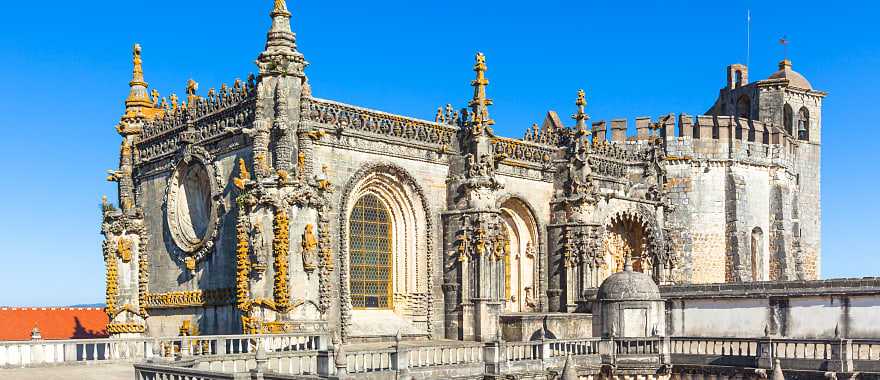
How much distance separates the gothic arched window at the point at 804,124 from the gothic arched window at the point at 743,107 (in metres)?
2.66

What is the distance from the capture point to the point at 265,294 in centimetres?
2712

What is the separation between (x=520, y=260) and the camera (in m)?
37.0

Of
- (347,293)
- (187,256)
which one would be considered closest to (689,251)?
(347,293)

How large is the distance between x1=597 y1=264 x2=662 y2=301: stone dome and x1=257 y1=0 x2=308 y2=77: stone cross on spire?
11.5m

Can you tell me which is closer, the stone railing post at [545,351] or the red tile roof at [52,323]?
the stone railing post at [545,351]

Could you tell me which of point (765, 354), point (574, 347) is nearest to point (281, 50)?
point (574, 347)

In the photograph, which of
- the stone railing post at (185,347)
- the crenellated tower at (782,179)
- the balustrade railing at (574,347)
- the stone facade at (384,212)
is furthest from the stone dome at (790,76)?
the stone railing post at (185,347)

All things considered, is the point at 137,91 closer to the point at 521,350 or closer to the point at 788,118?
the point at 521,350

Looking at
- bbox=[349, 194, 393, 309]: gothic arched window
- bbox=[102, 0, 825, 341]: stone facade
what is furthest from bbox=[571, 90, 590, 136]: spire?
bbox=[349, 194, 393, 309]: gothic arched window

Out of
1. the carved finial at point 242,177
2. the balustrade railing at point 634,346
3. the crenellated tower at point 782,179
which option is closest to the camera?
the carved finial at point 242,177

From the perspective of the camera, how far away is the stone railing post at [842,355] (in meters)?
26.4

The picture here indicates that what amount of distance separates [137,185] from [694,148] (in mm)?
23369

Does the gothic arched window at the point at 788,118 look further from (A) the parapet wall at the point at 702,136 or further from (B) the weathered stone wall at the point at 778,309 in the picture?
(B) the weathered stone wall at the point at 778,309

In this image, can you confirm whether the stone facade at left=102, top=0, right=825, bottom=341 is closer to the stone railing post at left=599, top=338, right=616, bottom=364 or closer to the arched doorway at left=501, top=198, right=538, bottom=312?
the arched doorway at left=501, top=198, right=538, bottom=312
